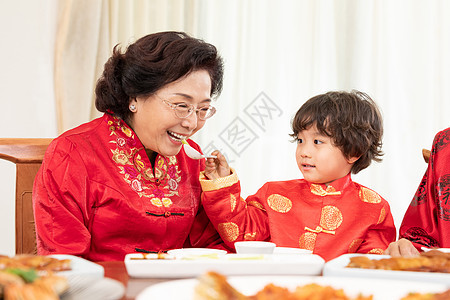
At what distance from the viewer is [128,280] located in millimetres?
872

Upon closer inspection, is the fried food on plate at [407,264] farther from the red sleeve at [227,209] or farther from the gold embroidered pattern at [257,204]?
the gold embroidered pattern at [257,204]

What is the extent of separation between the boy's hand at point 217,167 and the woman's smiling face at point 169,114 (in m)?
0.13

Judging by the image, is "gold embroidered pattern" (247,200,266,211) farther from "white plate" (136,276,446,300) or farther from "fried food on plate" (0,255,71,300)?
"fried food on plate" (0,255,71,300)

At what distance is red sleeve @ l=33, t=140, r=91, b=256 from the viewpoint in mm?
1429

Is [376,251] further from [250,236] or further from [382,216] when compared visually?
[250,236]

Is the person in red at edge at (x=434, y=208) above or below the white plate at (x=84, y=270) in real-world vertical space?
below

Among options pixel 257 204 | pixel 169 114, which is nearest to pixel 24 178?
pixel 169 114

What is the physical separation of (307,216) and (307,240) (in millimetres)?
83

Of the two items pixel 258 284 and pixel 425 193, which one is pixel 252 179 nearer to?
pixel 425 193

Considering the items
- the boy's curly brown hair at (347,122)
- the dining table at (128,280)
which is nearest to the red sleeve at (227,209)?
the boy's curly brown hair at (347,122)

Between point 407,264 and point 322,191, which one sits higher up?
point 407,264

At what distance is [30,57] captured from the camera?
9.87 ft

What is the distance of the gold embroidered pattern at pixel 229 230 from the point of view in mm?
1721

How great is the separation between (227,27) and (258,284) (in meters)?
2.81
